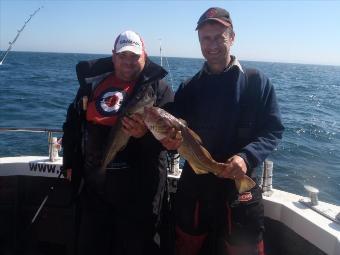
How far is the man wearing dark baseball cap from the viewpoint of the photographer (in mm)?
3541

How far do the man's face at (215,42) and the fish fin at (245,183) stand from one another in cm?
109

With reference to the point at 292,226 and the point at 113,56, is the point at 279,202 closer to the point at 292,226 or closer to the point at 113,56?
the point at 292,226

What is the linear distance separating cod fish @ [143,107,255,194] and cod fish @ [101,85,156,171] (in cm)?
12

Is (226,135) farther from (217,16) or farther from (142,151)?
(217,16)

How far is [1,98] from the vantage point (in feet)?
80.4

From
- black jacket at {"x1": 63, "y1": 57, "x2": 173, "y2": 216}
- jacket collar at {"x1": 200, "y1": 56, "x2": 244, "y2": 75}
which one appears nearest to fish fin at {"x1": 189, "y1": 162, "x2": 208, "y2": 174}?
black jacket at {"x1": 63, "y1": 57, "x2": 173, "y2": 216}

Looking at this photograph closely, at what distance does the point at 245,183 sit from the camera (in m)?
3.42

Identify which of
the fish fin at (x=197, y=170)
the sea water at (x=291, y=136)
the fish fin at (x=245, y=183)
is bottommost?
the sea water at (x=291, y=136)

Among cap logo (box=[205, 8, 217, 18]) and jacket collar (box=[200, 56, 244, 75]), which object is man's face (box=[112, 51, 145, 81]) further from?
cap logo (box=[205, 8, 217, 18])

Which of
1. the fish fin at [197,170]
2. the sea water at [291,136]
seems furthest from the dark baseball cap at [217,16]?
the sea water at [291,136]

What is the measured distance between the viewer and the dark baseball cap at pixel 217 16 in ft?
11.7

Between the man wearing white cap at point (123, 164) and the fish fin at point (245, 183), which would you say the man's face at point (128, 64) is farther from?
the fish fin at point (245, 183)

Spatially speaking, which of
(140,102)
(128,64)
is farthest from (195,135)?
(128,64)

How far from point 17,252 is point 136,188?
2397 mm
